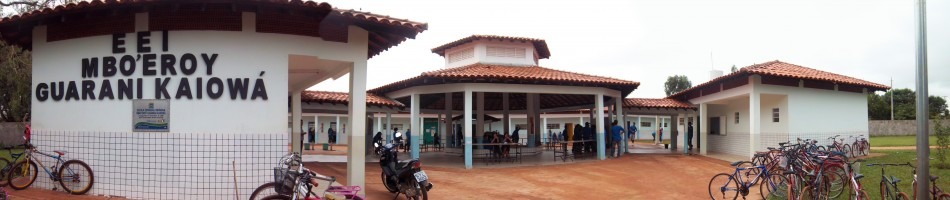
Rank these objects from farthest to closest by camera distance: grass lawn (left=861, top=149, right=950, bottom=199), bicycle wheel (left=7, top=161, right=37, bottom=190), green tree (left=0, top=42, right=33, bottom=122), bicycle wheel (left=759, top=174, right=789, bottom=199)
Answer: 1. green tree (left=0, top=42, right=33, bottom=122)
2. grass lawn (left=861, top=149, right=950, bottom=199)
3. bicycle wheel (left=759, top=174, right=789, bottom=199)
4. bicycle wheel (left=7, top=161, right=37, bottom=190)

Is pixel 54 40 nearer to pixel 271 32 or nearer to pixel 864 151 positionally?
pixel 271 32

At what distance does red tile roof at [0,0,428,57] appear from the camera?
22.7 feet

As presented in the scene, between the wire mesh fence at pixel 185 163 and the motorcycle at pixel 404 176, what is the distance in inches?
70.1

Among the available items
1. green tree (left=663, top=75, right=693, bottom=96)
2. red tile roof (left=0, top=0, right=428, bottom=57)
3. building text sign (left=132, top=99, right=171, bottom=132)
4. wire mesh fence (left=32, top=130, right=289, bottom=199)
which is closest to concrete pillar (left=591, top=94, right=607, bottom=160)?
red tile roof (left=0, top=0, right=428, bottom=57)

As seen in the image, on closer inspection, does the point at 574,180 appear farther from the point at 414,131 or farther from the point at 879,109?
the point at 879,109

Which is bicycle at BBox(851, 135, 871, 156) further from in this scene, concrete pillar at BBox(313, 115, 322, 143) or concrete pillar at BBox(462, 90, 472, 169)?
concrete pillar at BBox(313, 115, 322, 143)

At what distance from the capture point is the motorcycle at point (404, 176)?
27.1ft

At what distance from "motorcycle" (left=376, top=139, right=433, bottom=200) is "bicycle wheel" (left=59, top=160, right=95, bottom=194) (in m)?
3.92

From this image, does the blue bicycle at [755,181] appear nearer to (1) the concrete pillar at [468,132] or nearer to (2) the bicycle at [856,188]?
(2) the bicycle at [856,188]

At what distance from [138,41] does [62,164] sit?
204 centimetres

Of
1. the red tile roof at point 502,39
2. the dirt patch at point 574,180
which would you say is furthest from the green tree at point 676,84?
the dirt patch at point 574,180

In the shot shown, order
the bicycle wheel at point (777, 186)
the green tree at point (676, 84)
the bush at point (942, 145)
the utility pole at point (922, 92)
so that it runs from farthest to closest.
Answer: the green tree at point (676, 84) → the bush at point (942, 145) → the bicycle wheel at point (777, 186) → the utility pole at point (922, 92)

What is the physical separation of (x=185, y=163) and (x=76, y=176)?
67.6 inches

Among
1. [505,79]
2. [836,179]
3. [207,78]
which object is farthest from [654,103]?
[207,78]
